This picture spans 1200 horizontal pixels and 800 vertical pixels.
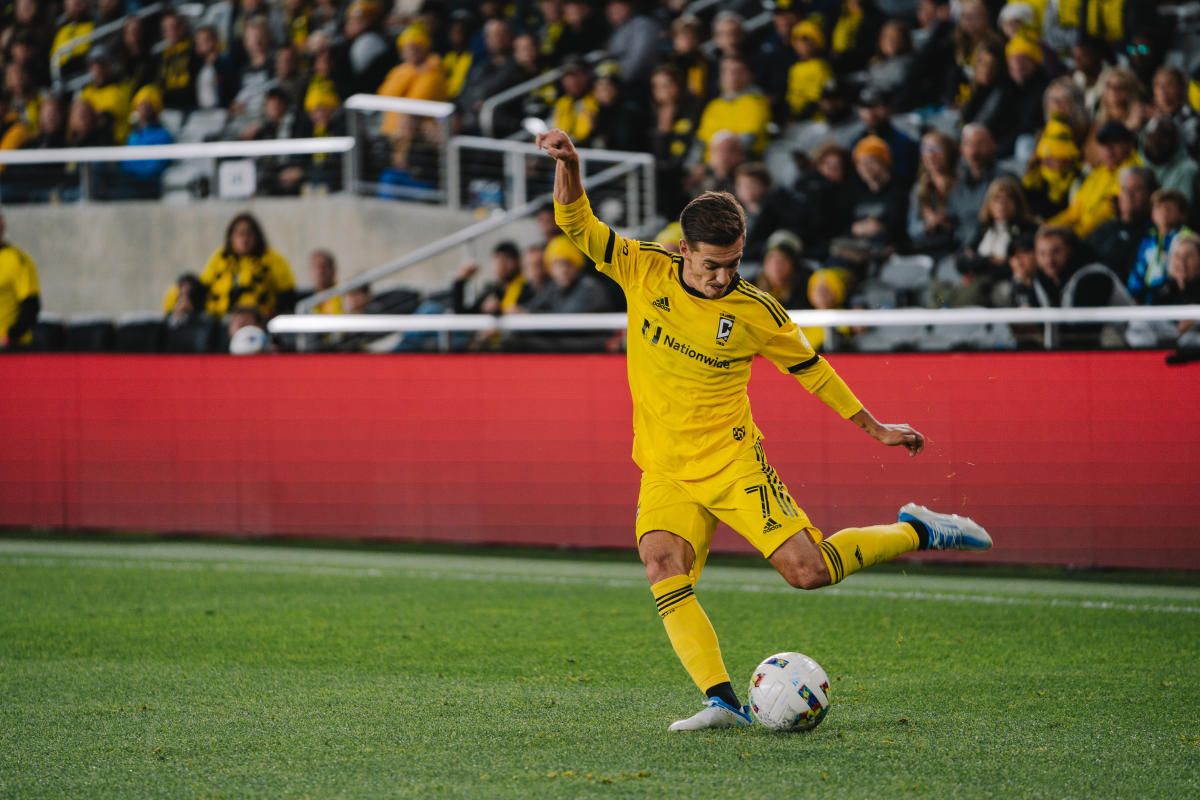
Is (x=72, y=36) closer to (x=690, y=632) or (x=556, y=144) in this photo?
(x=556, y=144)

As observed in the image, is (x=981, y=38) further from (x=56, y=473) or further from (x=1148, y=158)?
(x=56, y=473)

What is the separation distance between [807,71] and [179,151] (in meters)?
6.15

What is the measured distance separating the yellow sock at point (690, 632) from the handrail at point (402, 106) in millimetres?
10282

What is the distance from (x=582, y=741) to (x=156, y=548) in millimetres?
7528

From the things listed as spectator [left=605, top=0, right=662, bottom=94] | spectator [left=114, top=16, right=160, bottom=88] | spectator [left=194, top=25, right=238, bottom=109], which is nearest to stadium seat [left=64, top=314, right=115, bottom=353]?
spectator [left=194, top=25, right=238, bottom=109]

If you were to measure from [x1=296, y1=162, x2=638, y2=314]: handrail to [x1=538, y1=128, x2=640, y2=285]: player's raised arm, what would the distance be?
816cm

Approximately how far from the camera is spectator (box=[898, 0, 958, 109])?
13906mm

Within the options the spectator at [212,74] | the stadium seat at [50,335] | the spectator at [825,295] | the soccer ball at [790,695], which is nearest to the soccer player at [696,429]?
the soccer ball at [790,695]

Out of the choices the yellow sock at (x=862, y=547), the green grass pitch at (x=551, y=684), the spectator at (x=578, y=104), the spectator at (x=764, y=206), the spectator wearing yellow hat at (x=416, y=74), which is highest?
the spectator wearing yellow hat at (x=416, y=74)

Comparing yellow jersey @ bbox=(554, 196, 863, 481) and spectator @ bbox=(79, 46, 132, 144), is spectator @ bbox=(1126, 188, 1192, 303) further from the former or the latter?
spectator @ bbox=(79, 46, 132, 144)

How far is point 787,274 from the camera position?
12172 mm

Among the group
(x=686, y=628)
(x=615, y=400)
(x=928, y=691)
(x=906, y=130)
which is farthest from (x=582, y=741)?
(x=906, y=130)

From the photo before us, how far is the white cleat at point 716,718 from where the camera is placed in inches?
240

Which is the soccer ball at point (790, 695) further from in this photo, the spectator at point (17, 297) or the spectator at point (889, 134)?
the spectator at point (17, 297)
